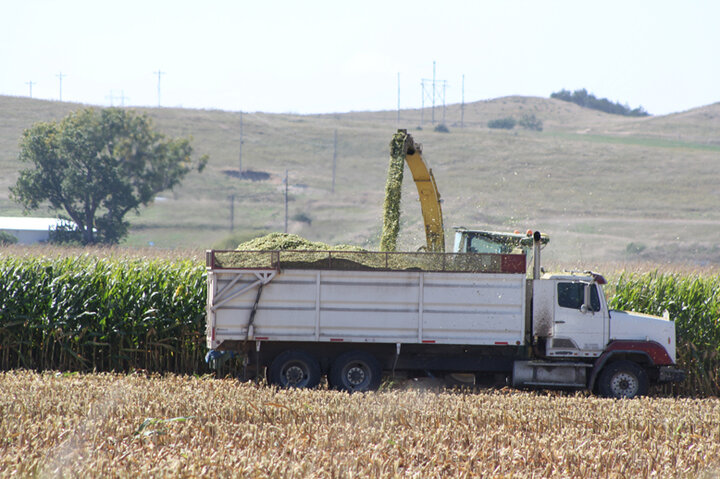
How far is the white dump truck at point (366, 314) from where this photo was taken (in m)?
11.6

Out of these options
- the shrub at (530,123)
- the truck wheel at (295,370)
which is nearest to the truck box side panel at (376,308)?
the truck wheel at (295,370)

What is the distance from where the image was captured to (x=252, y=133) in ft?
270

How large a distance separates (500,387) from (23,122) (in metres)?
70.4

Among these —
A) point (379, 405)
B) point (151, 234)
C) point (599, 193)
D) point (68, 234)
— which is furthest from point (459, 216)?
point (379, 405)

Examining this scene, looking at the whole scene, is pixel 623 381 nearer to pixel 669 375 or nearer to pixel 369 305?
pixel 669 375

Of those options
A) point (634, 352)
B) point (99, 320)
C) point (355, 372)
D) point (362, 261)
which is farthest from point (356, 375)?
point (99, 320)

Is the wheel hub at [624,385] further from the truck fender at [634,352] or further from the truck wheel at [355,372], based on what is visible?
the truck wheel at [355,372]

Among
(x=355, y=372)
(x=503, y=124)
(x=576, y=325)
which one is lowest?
(x=355, y=372)

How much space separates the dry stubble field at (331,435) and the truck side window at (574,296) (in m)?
2.53

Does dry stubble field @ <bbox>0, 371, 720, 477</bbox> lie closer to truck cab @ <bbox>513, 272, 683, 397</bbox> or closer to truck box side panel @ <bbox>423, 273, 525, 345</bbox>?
truck box side panel @ <bbox>423, 273, 525, 345</bbox>

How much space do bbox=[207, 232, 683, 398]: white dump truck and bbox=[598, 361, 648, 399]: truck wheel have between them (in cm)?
5

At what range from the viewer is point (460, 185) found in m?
60.7

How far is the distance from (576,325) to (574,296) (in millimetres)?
451

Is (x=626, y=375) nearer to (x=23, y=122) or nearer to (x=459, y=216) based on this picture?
(x=459, y=216)
